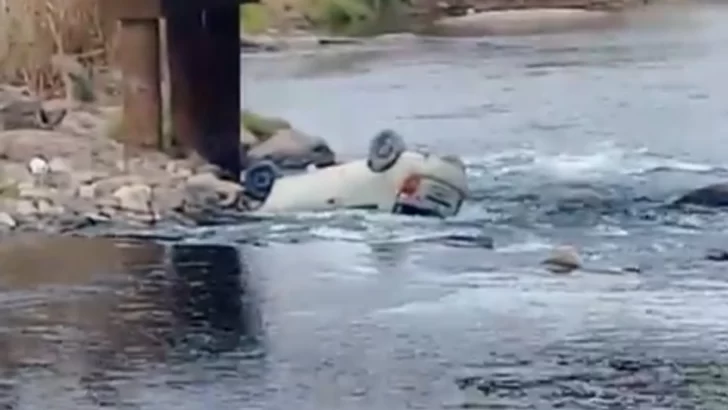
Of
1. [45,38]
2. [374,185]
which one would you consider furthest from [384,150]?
[45,38]

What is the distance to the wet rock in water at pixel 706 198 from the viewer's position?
1.38 meters

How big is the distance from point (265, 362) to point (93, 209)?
0.38 metres

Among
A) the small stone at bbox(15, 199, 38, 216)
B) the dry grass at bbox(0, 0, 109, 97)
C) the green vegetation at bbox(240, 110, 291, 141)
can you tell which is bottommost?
the small stone at bbox(15, 199, 38, 216)

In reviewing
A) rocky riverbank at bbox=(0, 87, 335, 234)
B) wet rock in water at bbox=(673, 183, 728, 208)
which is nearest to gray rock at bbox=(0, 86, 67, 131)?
rocky riverbank at bbox=(0, 87, 335, 234)

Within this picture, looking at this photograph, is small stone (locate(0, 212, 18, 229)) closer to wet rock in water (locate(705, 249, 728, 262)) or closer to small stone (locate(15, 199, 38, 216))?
small stone (locate(15, 199, 38, 216))

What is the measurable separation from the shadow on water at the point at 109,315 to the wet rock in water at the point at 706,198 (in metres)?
0.37

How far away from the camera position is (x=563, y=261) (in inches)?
48.9

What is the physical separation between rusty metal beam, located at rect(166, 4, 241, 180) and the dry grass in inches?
2.6

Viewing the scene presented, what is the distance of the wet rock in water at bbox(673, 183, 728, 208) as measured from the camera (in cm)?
138

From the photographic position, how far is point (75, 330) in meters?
1.10

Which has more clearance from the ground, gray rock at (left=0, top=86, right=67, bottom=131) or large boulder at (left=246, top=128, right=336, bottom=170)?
gray rock at (left=0, top=86, right=67, bottom=131)

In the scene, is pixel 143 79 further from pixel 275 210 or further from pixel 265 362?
pixel 265 362

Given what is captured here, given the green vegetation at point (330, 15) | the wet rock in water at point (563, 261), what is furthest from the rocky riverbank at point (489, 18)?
the wet rock in water at point (563, 261)

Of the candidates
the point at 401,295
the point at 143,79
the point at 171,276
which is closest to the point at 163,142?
the point at 143,79
